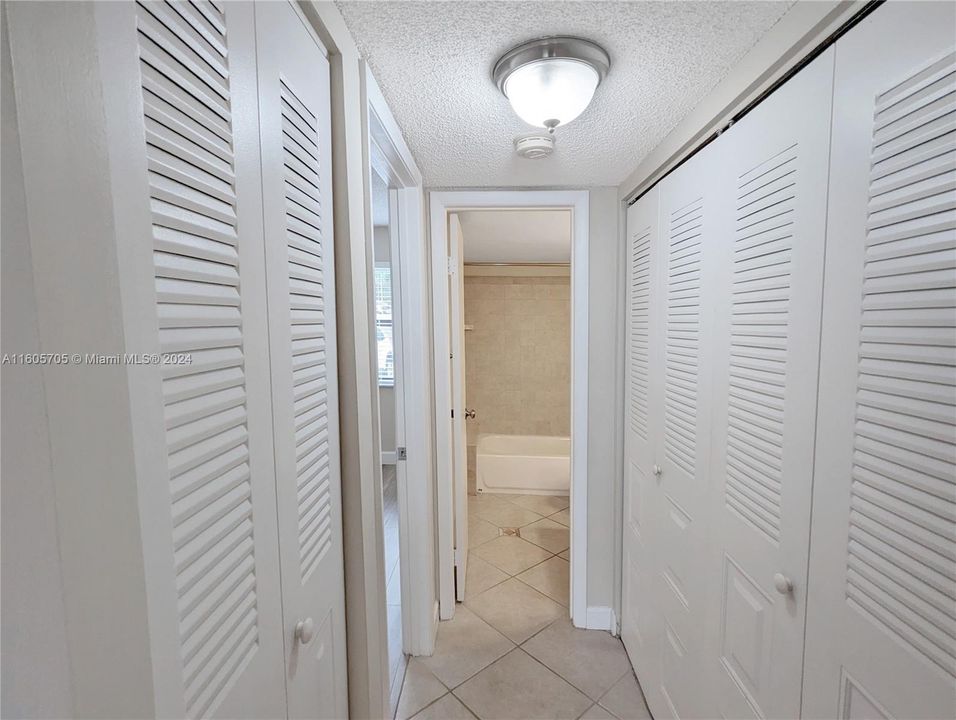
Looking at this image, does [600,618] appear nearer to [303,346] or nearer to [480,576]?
[480,576]

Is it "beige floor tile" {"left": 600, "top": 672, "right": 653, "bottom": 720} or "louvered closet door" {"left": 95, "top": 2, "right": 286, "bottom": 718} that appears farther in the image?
"beige floor tile" {"left": 600, "top": 672, "right": 653, "bottom": 720}

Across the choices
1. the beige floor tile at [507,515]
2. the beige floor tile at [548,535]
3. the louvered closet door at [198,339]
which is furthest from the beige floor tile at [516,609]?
the louvered closet door at [198,339]

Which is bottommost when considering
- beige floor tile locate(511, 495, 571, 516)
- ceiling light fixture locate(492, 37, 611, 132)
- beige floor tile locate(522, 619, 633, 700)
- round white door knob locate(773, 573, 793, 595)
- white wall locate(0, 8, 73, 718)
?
beige floor tile locate(522, 619, 633, 700)

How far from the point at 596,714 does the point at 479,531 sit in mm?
1576

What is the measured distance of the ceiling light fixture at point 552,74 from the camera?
0.95m

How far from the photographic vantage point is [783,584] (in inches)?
35.8

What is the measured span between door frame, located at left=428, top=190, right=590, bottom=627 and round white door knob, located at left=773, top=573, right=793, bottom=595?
3.90 feet

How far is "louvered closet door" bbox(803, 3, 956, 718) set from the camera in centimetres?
61

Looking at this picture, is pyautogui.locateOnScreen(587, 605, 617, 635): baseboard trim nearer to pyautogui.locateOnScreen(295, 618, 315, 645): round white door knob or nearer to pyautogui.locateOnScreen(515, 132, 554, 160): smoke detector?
pyautogui.locateOnScreen(295, 618, 315, 645): round white door knob

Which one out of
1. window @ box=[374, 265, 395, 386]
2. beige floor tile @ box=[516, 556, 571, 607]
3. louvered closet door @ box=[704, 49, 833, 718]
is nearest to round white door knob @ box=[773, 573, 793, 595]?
louvered closet door @ box=[704, 49, 833, 718]

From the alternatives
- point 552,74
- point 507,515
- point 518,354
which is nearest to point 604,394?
point 552,74

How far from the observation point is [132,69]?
1.35 feet

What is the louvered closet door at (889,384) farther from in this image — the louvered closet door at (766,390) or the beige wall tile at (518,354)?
the beige wall tile at (518,354)

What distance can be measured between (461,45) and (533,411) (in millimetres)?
4074
